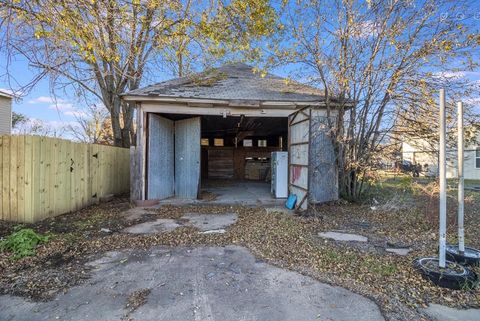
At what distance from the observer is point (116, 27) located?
5180 mm

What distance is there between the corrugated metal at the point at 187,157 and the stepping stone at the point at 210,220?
184cm

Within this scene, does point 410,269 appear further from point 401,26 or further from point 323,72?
point 401,26

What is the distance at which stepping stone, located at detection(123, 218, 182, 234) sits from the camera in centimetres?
480

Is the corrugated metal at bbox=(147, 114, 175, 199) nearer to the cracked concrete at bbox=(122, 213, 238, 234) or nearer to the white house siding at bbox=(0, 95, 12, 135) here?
the cracked concrete at bbox=(122, 213, 238, 234)

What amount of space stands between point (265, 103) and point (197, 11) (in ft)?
8.85

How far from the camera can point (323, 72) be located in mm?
6352

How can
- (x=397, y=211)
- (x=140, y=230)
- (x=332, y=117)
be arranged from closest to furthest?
(x=140, y=230)
(x=397, y=211)
(x=332, y=117)

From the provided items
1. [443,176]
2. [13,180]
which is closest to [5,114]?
[13,180]

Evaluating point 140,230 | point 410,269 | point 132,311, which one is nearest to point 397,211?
point 410,269

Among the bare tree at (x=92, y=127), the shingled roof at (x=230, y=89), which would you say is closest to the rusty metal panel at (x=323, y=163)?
the shingled roof at (x=230, y=89)

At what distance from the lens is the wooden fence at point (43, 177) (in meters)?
4.91

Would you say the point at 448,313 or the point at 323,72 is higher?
the point at 323,72

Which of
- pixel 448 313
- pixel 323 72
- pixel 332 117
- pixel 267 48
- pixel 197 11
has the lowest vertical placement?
→ pixel 448 313

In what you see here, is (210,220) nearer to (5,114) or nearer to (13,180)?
(13,180)
